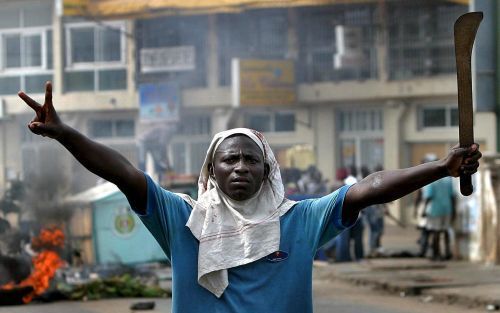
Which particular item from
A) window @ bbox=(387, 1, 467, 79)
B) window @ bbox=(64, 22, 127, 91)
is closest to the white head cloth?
window @ bbox=(387, 1, 467, 79)

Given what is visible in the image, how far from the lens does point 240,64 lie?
89.4ft

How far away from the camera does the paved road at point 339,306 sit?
11539mm

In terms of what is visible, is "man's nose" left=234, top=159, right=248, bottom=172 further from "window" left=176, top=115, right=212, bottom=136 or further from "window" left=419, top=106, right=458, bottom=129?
"window" left=176, top=115, right=212, bottom=136

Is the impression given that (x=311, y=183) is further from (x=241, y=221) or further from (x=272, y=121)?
(x=241, y=221)

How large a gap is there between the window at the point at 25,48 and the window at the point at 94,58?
59 centimetres

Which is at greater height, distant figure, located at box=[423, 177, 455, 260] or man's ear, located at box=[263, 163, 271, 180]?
man's ear, located at box=[263, 163, 271, 180]

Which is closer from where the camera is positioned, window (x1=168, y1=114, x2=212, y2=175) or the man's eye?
the man's eye

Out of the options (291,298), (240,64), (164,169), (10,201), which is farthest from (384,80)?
(291,298)

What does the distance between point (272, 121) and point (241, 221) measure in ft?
84.7

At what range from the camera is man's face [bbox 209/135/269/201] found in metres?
3.92

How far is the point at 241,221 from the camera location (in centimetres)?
395

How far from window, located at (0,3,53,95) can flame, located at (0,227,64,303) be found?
16.8 meters

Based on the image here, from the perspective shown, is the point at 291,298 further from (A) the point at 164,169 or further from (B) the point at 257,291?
(A) the point at 164,169

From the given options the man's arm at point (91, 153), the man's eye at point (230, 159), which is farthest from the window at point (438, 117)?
the man's arm at point (91, 153)
